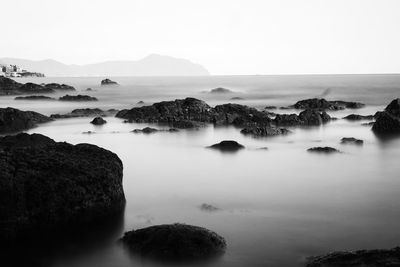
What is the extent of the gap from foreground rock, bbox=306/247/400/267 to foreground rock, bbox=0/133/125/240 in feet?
15.0

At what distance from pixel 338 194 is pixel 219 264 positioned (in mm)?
6349

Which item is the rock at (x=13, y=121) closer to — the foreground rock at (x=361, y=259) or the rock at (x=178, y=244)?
the rock at (x=178, y=244)

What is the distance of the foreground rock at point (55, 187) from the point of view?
8977mm

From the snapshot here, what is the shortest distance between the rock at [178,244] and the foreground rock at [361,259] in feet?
5.60

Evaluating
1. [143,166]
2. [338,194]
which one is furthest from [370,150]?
[143,166]

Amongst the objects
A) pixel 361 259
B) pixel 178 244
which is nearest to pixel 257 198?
pixel 178 244

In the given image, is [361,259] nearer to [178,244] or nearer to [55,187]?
[178,244]

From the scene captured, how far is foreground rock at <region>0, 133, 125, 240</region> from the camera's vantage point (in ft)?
29.5

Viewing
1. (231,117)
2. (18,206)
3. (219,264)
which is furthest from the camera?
(231,117)

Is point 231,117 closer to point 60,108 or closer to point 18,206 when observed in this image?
point 60,108

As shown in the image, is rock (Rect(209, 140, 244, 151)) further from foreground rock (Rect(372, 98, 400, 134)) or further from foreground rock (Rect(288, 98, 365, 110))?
foreground rock (Rect(288, 98, 365, 110))

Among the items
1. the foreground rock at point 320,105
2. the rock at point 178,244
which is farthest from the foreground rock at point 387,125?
the rock at point 178,244

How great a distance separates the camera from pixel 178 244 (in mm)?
8359

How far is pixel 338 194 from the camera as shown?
13.4 metres
